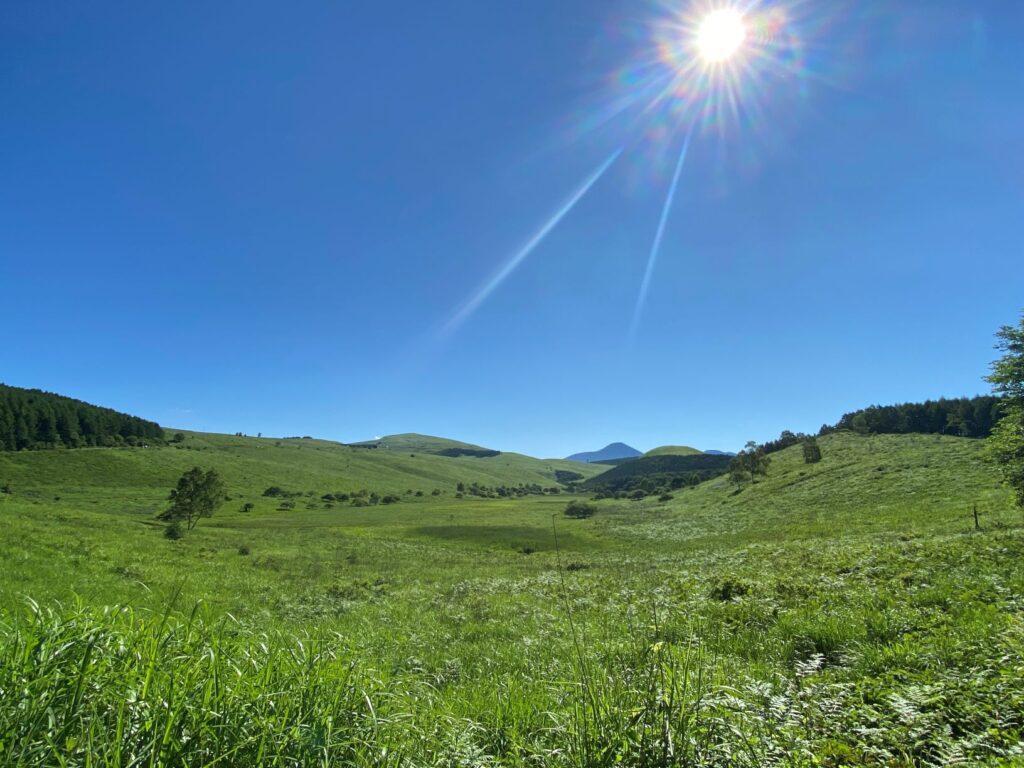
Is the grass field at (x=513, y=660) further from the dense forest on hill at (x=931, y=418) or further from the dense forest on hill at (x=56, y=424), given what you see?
the dense forest on hill at (x=56, y=424)

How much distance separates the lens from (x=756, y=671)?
7.07 metres

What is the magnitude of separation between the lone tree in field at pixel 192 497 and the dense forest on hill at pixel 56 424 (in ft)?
341

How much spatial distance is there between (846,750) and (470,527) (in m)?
84.1

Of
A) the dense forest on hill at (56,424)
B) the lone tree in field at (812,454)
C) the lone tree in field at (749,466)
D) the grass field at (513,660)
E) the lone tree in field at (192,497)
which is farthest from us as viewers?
the dense forest on hill at (56,424)

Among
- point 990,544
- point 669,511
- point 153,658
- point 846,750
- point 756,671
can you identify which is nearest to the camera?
point 153,658

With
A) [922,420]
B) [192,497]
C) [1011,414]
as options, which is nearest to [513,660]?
[1011,414]

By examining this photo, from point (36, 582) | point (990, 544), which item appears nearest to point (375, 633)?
point (36, 582)

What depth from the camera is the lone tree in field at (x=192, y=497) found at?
6025 cm

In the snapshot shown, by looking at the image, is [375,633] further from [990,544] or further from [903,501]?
[903,501]

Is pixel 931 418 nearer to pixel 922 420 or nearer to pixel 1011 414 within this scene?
pixel 922 420

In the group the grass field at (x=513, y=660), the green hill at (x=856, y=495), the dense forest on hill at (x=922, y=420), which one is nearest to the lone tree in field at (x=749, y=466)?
the green hill at (x=856, y=495)

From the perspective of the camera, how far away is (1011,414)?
2658cm

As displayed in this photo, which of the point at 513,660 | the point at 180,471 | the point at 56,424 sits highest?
the point at 56,424

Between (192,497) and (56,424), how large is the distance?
126 m
